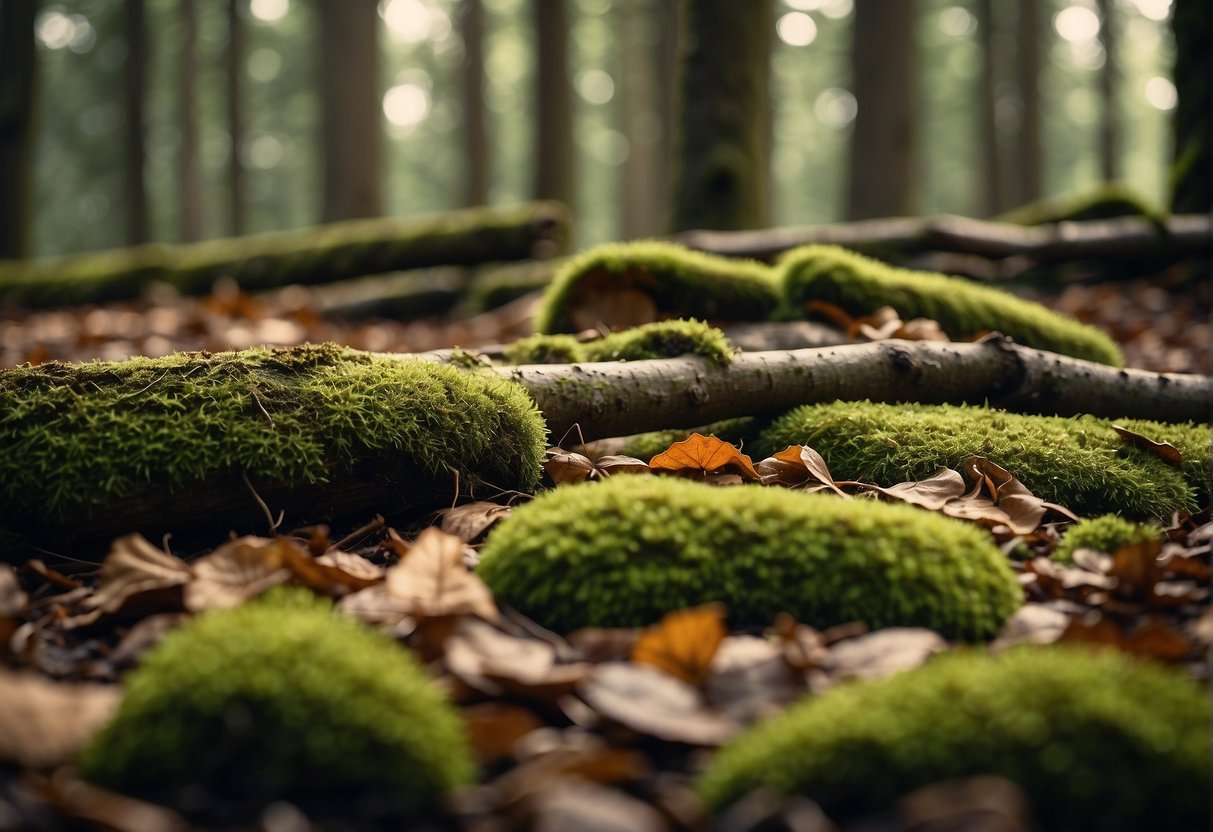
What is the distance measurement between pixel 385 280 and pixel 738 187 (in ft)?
11.9

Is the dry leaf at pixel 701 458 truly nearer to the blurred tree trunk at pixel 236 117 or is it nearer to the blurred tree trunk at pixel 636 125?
the blurred tree trunk at pixel 236 117

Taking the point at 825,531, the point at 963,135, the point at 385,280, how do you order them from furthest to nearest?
the point at 963,135, the point at 385,280, the point at 825,531

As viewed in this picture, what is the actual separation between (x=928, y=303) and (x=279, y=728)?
365 centimetres

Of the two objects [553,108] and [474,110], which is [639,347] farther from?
[474,110]

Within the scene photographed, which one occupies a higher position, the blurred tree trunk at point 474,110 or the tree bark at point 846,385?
the blurred tree trunk at point 474,110

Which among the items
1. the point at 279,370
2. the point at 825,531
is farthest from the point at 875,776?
the point at 279,370

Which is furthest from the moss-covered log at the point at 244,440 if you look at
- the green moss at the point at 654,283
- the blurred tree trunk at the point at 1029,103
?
the blurred tree trunk at the point at 1029,103

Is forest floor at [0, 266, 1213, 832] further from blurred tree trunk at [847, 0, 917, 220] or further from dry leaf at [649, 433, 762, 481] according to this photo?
blurred tree trunk at [847, 0, 917, 220]

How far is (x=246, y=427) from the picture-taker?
2184 mm

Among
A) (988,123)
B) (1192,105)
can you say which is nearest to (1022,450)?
(1192,105)

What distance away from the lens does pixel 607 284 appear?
394cm

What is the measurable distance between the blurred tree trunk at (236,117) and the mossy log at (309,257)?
9513 mm

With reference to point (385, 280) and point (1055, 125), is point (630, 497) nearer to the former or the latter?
point (385, 280)

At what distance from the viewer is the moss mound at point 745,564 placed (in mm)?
1723
